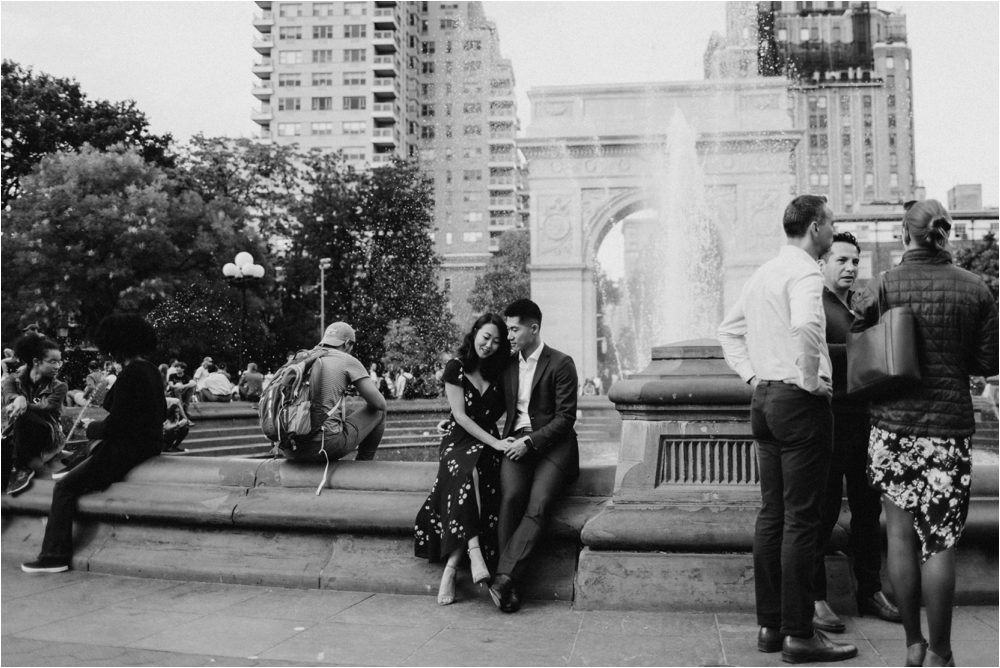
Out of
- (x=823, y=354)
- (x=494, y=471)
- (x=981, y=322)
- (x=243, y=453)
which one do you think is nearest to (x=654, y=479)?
(x=494, y=471)

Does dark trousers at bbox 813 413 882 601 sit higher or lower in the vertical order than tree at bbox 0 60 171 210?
lower

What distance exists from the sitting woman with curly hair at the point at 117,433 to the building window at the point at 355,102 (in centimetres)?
7470

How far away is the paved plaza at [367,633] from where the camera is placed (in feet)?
12.4

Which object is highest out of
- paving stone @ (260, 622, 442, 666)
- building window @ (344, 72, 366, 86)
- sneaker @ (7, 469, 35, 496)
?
building window @ (344, 72, 366, 86)

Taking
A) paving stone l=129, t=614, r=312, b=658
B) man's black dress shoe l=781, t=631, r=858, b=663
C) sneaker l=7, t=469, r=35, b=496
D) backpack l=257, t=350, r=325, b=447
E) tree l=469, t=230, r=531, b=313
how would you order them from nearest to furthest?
1. man's black dress shoe l=781, t=631, r=858, b=663
2. paving stone l=129, t=614, r=312, b=658
3. backpack l=257, t=350, r=325, b=447
4. sneaker l=7, t=469, r=35, b=496
5. tree l=469, t=230, r=531, b=313

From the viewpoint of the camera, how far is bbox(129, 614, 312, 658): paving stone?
3.92 metres

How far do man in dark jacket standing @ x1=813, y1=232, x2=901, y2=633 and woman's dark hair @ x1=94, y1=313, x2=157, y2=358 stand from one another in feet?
13.2

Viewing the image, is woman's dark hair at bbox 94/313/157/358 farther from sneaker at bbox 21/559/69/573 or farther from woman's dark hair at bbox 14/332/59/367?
sneaker at bbox 21/559/69/573

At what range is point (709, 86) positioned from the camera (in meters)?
34.4

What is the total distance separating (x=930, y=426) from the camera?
3572 mm

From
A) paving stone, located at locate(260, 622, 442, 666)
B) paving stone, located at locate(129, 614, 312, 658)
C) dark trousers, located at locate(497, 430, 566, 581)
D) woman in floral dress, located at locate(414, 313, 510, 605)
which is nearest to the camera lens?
paving stone, located at locate(260, 622, 442, 666)

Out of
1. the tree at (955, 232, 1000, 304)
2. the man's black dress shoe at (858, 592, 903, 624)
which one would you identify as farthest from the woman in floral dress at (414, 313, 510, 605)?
the tree at (955, 232, 1000, 304)

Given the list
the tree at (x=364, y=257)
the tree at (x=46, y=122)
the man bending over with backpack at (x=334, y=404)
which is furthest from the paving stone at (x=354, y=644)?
the tree at (x=364, y=257)

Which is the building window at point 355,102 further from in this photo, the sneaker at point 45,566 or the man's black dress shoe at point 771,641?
the man's black dress shoe at point 771,641
